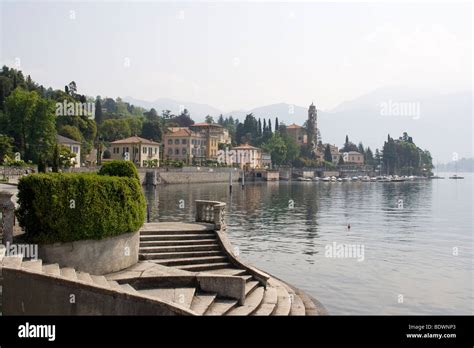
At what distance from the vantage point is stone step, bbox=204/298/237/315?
47.7 ft

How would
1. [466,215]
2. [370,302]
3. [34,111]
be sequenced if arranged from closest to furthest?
[370,302] → [466,215] → [34,111]

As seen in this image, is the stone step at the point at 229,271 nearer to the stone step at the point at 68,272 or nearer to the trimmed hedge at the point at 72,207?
the trimmed hedge at the point at 72,207

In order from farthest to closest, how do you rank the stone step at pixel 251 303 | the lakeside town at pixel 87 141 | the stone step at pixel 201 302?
the lakeside town at pixel 87 141, the stone step at pixel 251 303, the stone step at pixel 201 302

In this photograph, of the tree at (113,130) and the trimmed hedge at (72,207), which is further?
the tree at (113,130)

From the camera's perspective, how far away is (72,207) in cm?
1631

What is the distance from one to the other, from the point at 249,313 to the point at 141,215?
6610 millimetres

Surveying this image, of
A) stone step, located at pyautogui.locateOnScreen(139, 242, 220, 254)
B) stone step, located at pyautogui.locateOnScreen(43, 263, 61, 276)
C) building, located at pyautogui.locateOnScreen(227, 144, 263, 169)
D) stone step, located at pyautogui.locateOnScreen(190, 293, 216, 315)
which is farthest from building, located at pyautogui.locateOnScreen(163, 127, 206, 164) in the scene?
stone step, located at pyautogui.locateOnScreen(43, 263, 61, 276)

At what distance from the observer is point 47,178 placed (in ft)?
52.0

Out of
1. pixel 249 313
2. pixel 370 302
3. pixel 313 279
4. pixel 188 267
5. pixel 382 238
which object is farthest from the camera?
pixel 382 238

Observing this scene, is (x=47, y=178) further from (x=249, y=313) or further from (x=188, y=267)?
(x=249, y=313)

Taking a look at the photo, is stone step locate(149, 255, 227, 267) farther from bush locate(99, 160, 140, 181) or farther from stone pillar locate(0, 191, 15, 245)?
stone pillar locate(0, 191, 15, 245)

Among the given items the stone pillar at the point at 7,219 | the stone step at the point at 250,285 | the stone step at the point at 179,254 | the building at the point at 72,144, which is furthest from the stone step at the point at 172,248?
the building at the point at 72,144

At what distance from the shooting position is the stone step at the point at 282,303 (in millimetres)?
16369
